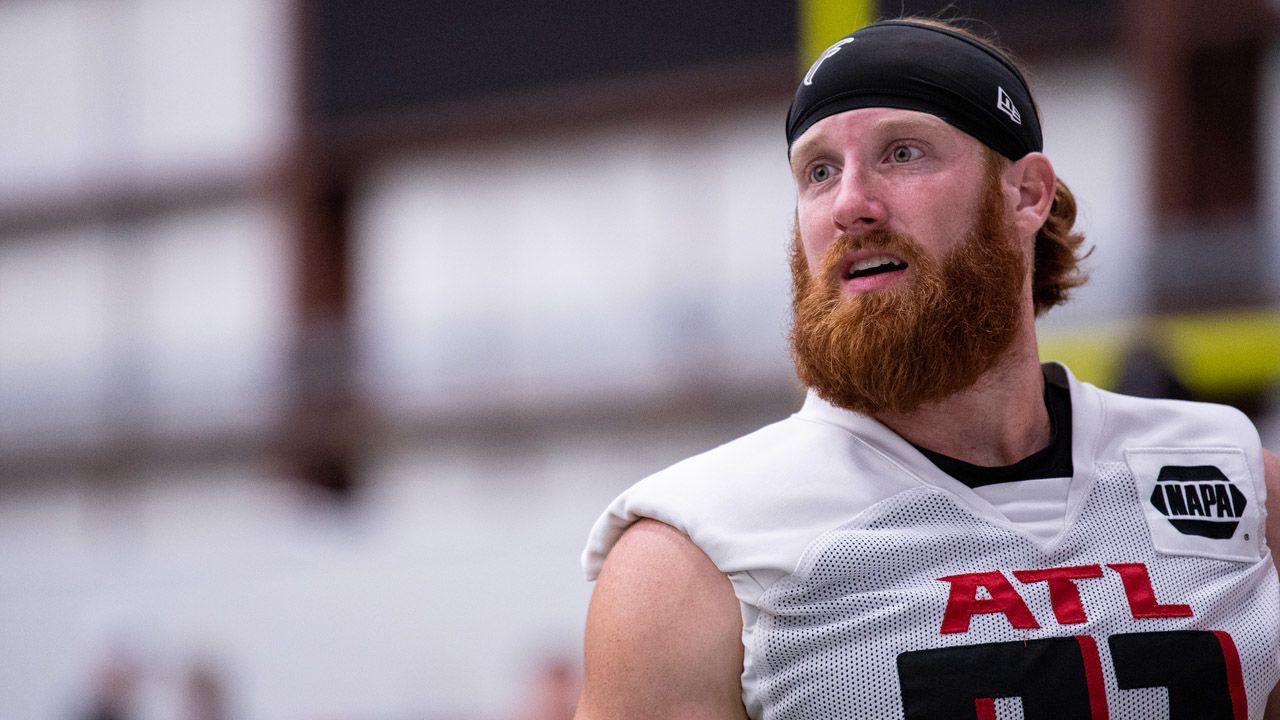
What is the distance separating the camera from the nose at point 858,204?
208 cm

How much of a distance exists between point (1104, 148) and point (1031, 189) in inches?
585

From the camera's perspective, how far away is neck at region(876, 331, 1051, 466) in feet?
7.00

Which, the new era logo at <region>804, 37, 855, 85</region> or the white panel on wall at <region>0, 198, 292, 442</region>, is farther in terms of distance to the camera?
the white panel on wall at <region>0, 198, 292, 442</region>

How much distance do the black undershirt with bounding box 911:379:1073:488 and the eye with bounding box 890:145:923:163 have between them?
39cm

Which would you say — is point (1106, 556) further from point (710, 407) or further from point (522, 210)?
point (522, 210)

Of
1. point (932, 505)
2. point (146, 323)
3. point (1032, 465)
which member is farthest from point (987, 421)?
point (146, 323)

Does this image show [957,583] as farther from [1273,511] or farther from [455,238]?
[455,238]

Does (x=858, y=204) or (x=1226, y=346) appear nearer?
(x=858, y=204)

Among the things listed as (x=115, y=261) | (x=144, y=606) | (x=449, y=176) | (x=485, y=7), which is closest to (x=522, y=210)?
(x=449, y=176)

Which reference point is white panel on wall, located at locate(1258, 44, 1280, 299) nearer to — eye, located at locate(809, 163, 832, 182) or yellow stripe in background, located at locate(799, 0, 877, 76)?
yellow stripe in background, located at locate(799, 0, 877, 76)

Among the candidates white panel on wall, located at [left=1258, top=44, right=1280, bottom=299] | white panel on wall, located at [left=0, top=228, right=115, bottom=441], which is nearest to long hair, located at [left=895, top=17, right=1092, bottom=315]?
white panel on wall, located at [left=1258, top=44, right=1280, bottom=299]

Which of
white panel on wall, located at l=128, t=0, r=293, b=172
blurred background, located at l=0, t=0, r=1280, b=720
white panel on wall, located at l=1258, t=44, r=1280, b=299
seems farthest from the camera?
white panel on wall, located at l=128, t=0, r=293, b=172

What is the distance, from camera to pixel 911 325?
206 cm

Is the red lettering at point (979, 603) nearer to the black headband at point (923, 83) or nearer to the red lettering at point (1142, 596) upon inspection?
the red lettering at point (1142, 596)
